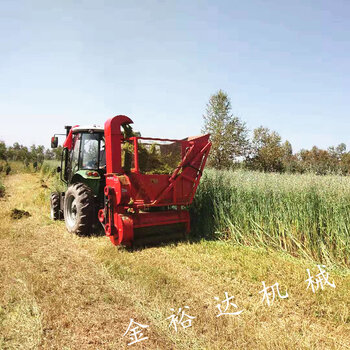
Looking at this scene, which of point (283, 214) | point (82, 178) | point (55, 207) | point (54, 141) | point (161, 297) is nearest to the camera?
point (161, 297)

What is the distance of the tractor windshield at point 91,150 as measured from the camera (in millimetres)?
6305

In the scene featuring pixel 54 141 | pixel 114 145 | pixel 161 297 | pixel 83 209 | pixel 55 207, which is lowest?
pixel 161 297

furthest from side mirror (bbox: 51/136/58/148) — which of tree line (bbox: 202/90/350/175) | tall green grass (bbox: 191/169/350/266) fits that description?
tree line (bbox: 202/90/350/175)

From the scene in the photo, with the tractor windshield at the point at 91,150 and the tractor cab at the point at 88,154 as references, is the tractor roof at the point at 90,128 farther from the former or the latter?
the tractor windshield at the point at 91,150

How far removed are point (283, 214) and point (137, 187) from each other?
270cm

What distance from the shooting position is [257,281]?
3.62m

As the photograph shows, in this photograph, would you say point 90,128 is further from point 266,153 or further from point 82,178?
point 266,153

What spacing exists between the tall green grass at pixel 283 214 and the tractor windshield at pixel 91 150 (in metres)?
2.60

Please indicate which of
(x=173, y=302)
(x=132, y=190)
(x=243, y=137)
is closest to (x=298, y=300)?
(x=173, y=302)

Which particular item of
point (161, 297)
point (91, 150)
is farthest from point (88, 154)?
point (161, 297)

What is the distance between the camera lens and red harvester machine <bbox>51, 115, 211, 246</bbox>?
4891 millimetres

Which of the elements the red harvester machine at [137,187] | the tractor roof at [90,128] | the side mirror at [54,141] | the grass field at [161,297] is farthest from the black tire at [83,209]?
the side mirror at [54,141]

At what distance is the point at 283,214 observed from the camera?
475cm

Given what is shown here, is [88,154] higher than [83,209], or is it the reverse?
[88,154]
